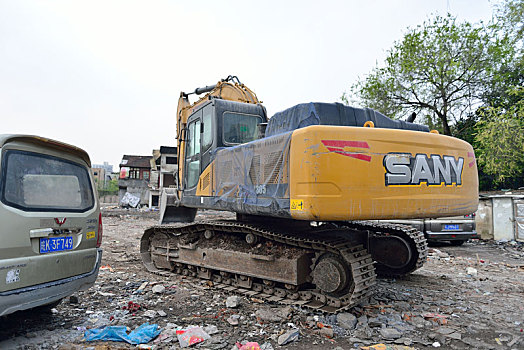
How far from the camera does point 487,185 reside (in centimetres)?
1966

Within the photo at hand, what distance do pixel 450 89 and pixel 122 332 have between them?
22.2 meters

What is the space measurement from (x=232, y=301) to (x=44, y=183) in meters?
2.65

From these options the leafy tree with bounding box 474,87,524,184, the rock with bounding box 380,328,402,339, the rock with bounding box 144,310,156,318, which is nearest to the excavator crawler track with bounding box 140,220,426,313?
the rock with bounding box 380,328,402,339

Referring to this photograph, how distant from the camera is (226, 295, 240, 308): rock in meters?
4.47

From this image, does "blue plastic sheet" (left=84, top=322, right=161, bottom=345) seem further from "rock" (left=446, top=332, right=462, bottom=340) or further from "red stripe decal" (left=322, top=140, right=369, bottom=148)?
"rock" (left=446, top=332, right=462, bottom=340)

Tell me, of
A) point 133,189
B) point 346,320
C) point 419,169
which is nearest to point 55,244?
point 346,320

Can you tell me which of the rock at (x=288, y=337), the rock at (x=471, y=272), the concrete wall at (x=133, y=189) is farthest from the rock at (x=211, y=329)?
the concrete wall at (x=133, y=189)

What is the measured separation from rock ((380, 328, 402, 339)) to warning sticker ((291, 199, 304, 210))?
162cm

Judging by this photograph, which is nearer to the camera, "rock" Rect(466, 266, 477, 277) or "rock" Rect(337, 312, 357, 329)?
"rock" Rect(337, 312, 357, 329)

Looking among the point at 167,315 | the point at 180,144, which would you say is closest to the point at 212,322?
the point at 167,315

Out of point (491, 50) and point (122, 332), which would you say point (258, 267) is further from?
point (491, 50)

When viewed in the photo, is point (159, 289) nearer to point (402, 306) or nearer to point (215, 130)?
point (215, 130)

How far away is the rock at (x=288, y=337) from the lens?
3.46 meters

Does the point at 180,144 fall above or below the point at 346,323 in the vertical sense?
above
